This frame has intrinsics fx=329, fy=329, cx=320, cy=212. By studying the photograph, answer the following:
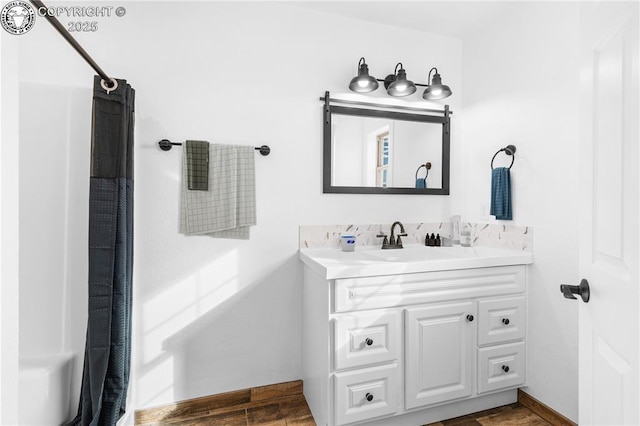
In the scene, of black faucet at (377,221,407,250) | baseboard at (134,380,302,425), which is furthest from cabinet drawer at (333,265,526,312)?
baseboard at (134,380,302,425)

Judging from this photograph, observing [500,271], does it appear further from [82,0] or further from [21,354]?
[82,0]

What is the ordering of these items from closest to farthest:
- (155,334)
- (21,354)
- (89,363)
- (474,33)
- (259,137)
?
(89,363)
(21,354)
(155,334)
(259,137)
(474,33)

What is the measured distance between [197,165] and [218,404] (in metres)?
1.38

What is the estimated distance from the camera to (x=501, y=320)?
1.86 meters

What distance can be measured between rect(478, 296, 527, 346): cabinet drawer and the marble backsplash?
35cm

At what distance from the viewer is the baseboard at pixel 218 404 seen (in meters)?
1.81

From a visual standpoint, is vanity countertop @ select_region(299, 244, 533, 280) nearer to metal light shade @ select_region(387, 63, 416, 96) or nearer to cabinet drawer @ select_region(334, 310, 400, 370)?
cabinet drawer @ select_region(334, 310, 400, 370)

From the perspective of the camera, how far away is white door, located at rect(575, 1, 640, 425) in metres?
0.70

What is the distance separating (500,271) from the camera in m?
1.86

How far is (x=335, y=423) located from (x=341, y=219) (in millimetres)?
1138

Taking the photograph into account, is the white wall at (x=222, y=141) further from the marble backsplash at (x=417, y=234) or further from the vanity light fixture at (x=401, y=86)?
the vanity light fixture at (x=401, y=86)

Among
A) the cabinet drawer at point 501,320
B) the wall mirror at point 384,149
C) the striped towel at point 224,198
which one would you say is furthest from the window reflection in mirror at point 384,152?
the cabinet drawer at point 501,320

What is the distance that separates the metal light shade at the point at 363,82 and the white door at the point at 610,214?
46.7 inches

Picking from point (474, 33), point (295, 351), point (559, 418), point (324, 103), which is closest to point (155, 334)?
point (295, 351)
